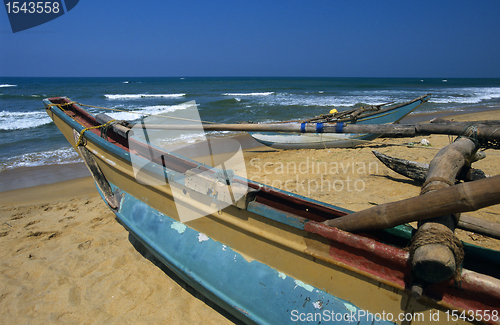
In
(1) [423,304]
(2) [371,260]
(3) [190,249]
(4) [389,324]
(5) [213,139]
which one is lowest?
(5) [213,139]

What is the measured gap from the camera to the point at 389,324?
1.56 m

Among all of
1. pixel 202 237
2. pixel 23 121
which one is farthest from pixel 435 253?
pixel 23 121

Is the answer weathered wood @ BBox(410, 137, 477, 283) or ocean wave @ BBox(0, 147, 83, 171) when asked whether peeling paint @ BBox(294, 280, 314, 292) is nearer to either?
weathered wood @ BBox(410, 137, 477, 283)

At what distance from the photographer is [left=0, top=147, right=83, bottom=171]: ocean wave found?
7.12 m

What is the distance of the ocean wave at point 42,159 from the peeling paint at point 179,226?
6.30 meters

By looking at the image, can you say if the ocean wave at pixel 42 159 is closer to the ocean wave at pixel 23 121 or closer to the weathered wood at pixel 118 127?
the weathered wood at pixel 118 127

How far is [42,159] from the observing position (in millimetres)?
7570

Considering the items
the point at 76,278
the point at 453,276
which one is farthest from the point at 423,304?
the point at 76,278

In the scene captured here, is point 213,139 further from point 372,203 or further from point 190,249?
point 190,249

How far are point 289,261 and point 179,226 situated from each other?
1.20 meters

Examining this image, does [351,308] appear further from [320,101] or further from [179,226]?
[320,101]

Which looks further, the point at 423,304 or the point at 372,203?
the point at 372,203

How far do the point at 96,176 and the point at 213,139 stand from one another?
20.1 ft

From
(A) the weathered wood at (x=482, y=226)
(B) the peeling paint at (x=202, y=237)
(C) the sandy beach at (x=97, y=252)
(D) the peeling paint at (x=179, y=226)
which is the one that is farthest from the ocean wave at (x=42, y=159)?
(A) the weathered wood at (x=482, y=226)
